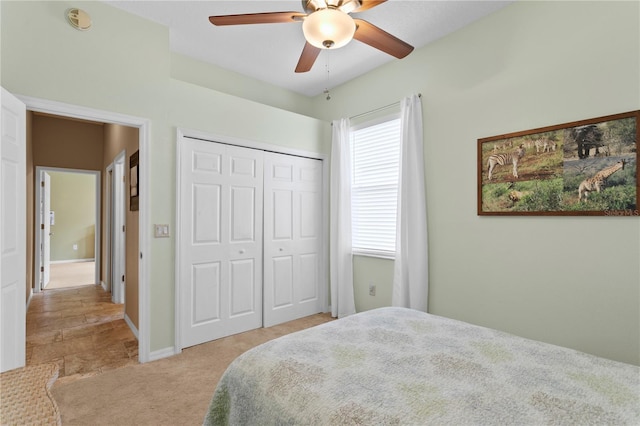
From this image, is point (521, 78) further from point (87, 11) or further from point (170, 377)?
point (170, 377)

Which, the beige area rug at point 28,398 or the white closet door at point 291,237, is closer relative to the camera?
the beige area rug at point 28,398

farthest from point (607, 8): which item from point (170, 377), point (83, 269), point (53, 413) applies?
point (83, 269)

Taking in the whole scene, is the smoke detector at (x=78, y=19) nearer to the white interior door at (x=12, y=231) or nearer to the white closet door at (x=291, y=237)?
the white interior door at (x=12, y=231)

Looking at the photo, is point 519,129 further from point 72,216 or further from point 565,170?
point 72,216

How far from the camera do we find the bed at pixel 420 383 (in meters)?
1.02

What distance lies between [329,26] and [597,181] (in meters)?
1.96

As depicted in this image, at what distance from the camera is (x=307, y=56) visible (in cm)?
231

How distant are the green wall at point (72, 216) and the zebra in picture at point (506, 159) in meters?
8.45

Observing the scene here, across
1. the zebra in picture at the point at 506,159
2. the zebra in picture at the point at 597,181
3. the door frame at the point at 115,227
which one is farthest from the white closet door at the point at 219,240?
the zebra in picture at the point at 597,181

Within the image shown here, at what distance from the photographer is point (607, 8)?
6.93 ft

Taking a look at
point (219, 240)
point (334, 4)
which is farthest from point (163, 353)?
point (334, 4)

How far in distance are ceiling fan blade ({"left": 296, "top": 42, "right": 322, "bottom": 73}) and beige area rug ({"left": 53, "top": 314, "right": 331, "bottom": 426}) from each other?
2.41 meters

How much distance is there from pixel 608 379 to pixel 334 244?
2.77 metres

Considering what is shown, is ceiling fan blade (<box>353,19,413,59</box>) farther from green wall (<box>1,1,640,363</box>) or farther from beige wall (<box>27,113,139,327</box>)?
beige wall (<box>27,113,139,327</box>)
